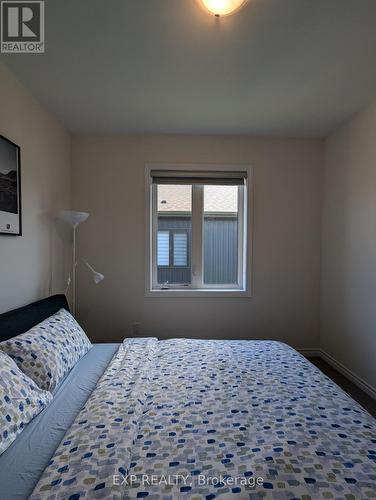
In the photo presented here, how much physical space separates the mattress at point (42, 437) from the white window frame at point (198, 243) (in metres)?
1.44

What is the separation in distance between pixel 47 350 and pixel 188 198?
216 centimetres

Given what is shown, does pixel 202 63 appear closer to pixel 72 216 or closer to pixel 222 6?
pixel 222 6

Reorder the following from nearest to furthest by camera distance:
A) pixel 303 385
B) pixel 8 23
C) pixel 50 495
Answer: pixel 50 495, pixel 303 385, pixel 8 23

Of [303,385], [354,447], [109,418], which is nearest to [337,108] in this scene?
[303,385]

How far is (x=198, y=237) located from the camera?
10.2 ft

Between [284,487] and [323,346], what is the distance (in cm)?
253

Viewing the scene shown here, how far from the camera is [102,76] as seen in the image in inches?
76.5

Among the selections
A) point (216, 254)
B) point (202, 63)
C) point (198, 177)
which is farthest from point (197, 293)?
point (202, 63)

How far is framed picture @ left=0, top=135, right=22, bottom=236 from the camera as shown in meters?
1.81

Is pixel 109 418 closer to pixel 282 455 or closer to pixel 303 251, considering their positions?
pixel 282 455

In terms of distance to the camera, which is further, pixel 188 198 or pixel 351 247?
pixel 188 198

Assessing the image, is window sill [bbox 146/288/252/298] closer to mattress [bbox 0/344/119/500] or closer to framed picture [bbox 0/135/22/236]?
mattress [bbox 0/344/119/500]

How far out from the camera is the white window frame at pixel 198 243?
9.72ft

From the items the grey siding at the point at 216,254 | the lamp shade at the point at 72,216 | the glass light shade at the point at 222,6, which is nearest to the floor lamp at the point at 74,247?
the lamp shade at the point at 72,216
